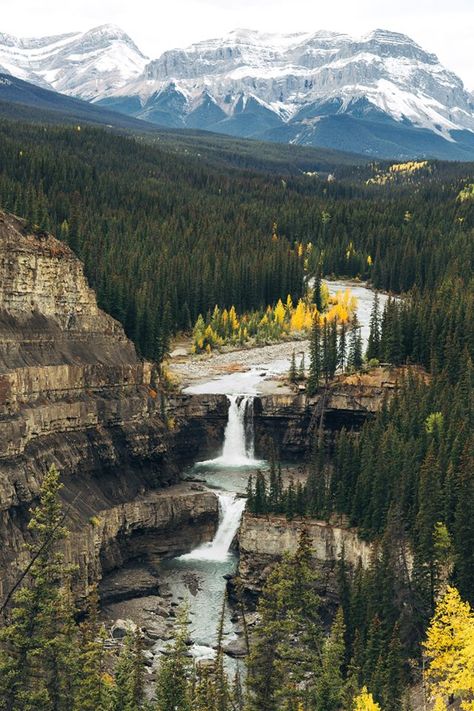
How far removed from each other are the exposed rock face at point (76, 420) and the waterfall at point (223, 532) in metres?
1.06

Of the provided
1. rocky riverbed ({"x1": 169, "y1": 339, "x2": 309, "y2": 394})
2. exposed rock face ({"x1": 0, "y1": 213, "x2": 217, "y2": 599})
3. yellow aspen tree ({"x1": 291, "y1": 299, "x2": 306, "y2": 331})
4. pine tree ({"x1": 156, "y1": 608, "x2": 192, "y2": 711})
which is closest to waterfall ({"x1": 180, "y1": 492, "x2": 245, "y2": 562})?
exposed rock face ({"x1": 0, "y1": 213, "x2": 217, "y2": 599})

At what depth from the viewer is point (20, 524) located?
9112cm

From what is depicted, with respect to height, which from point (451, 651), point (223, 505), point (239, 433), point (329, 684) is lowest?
point (223, 505)

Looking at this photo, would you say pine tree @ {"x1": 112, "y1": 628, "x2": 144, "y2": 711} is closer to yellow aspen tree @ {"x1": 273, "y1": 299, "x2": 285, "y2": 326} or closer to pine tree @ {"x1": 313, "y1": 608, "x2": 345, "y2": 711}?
pine tree @ {"x1": 313, "y1": 608, "x2": 345, "y2": 711}

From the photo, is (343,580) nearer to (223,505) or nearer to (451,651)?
(223,505)

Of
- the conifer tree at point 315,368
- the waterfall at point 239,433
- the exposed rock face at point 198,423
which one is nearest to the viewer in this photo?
the exposed rock face at point 198,423

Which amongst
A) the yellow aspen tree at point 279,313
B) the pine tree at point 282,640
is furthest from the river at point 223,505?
the yellow aspen tree at point 279,313

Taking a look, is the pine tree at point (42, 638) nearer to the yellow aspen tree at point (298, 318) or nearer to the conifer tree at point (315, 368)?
the conifer tree at point (315, 368)

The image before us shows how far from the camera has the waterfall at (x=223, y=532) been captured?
110m

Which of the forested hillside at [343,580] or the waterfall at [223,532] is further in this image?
A: the waterfall at [223,532]

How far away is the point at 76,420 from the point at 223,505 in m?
17.3

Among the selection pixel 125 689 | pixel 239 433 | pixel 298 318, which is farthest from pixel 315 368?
pixel 125 689

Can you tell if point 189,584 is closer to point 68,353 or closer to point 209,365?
point 68,353

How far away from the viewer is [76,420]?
10788 centimetres
